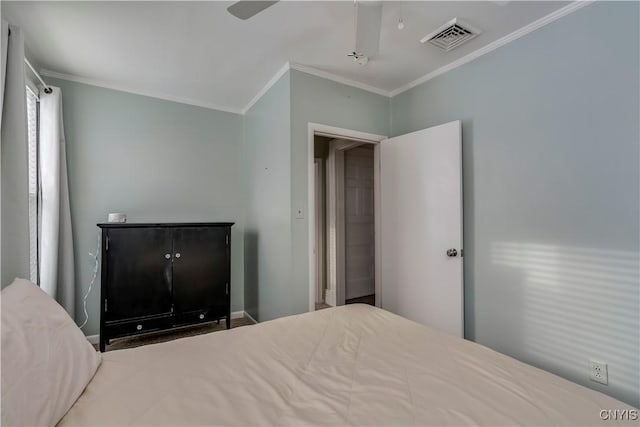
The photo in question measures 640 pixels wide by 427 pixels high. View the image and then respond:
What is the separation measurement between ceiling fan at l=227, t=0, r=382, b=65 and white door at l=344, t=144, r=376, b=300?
2376mm

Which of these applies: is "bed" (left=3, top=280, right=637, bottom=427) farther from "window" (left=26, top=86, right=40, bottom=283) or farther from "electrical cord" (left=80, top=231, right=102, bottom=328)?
"electrical cord" (left=80, top=231, right=102, bottom=328)

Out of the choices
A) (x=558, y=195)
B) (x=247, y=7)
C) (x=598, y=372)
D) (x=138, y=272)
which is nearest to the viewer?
(x=247, y=7)

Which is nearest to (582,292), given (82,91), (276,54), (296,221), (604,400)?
(604,400)

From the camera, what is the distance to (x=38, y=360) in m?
0.87

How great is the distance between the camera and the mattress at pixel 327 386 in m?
0.88

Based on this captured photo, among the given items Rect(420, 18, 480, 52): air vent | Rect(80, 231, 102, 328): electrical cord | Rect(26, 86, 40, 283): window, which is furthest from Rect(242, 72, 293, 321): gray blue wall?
Rect(26, 86, 40, 283): window

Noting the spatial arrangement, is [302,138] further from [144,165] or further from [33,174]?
[33,174]

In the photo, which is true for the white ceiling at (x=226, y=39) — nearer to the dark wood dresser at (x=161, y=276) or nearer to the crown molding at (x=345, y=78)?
the crown molding at (x=345, y=78)

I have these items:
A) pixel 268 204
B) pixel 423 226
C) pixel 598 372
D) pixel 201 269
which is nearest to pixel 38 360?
pixel 201 269

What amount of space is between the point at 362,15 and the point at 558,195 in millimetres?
1643

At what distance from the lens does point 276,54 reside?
7.73 ft

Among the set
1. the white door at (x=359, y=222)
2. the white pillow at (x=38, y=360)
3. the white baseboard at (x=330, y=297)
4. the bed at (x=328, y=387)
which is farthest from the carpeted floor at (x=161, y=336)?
the white pillow at (x=38, y=360)

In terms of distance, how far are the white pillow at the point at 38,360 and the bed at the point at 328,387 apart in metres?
0.06

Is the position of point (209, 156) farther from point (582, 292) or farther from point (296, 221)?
point (582, 292)
